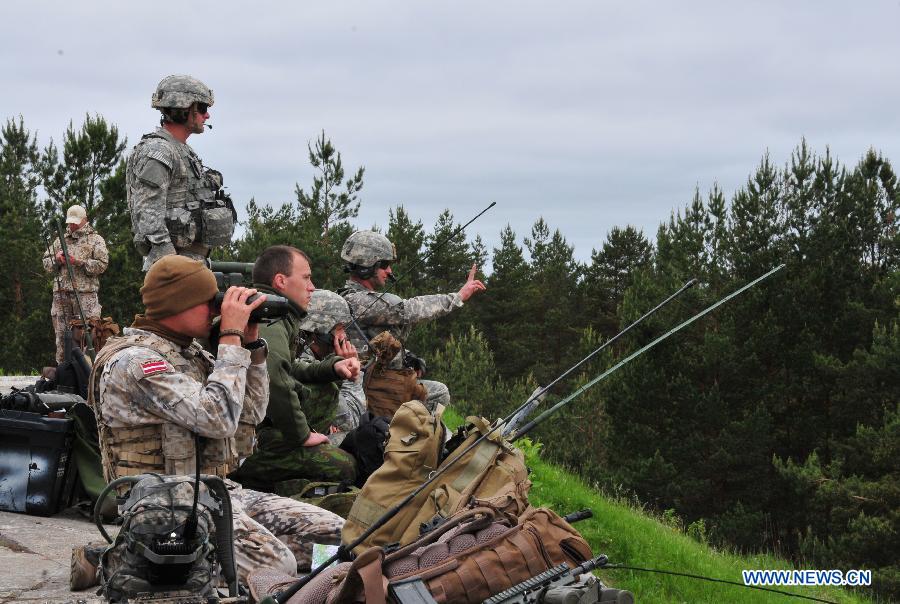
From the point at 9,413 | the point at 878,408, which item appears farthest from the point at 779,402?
the point at 9,413

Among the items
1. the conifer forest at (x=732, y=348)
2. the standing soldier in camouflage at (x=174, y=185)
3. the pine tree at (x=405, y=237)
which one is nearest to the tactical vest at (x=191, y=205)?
the standing soldier in camouflage at (x=174, y=185)

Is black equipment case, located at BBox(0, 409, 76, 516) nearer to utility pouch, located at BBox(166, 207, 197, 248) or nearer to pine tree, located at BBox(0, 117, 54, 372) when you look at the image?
utility pouch, located at BBox(166, 207, 197, 248)

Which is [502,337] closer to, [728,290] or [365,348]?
[728,290]

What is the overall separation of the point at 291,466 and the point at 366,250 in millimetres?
2956

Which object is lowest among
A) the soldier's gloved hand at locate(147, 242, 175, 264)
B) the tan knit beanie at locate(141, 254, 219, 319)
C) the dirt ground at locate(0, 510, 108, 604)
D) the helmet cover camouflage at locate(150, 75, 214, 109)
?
the dirt ground at locate(0, 510, 108, 604)

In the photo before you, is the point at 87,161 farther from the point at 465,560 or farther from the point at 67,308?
the point at 465,560

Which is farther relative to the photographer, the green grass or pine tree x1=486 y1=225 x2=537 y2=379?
pine tree x1=486 y1=225 x2=537 y2=379

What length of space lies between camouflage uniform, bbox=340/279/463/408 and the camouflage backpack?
4.84 m

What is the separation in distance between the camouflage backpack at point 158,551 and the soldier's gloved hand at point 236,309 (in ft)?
2.94

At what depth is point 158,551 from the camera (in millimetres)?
3340

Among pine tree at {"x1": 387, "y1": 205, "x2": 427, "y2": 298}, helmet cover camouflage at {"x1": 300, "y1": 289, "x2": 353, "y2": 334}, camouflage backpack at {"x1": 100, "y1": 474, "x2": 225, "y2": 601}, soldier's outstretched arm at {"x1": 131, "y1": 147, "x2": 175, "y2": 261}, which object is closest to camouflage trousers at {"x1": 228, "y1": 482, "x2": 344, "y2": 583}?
camouflage backpack at {"x1": 100, "y1": 474, "x2": 225, "y2": 601}

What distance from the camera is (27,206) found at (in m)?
29.4

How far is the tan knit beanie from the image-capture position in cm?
416

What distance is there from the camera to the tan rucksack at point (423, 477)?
14.6 feet
